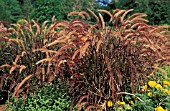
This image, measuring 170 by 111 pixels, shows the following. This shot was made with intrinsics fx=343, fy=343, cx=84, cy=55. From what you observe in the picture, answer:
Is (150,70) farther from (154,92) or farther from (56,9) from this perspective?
(56,9)

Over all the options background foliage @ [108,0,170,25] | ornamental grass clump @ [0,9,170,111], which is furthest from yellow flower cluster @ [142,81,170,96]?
background foliage @ [108,0,170,25]

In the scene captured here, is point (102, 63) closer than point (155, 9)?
Yes

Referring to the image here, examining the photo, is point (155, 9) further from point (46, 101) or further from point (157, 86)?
point (46, 101)

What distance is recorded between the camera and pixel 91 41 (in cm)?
421

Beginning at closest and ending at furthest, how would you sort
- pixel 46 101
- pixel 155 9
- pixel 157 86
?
1. pixel 157 86
2. pixel 46 101
3. pixel 155 9

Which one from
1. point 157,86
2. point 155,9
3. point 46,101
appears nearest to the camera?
point 157,86

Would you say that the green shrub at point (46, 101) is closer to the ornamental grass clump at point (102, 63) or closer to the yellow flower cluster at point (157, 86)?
the ornamental grass clump at point (102, 63)

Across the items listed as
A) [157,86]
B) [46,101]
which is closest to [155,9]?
[157,86]

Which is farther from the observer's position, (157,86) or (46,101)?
(46,101)

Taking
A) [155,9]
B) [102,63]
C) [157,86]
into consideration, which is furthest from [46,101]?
[155,9]

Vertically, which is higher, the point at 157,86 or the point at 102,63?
the point at 102,63

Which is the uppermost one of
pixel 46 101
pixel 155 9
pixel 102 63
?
pixel 102 63

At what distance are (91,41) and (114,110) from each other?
2.95 ft

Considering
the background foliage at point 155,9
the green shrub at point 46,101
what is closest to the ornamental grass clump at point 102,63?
the green shrub at point 46,101
